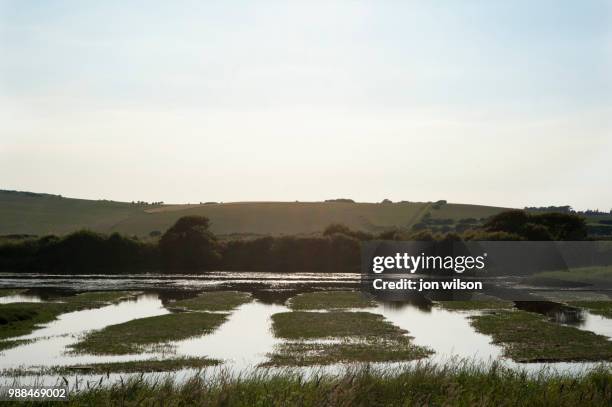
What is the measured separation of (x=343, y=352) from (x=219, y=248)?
103 meters

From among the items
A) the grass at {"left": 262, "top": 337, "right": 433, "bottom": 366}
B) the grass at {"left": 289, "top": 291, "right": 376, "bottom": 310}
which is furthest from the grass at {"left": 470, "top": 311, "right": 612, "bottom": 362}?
the grass at {"left": 289, "top": 291, "right": 376, "bottom": 310}

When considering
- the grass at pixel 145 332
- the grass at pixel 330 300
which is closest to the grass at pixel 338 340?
the grass at pixel 145 332

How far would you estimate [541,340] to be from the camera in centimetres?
4041

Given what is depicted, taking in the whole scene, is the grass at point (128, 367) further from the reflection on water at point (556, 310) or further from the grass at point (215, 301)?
the reflection on water at point (556, 310)

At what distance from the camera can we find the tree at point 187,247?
131 m

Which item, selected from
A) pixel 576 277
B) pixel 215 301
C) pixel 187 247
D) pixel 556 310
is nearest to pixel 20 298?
pixel 215 301

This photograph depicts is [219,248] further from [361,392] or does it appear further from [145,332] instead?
[361,392]

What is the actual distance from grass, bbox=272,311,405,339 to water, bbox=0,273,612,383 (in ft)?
3.43

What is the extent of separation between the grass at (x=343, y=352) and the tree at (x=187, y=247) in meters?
94.7

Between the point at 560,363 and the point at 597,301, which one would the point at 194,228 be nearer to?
the point at 597,301

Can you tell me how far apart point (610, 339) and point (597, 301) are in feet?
82.1

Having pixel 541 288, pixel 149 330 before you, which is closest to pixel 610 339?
pixel 149 330

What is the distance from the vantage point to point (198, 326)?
45.5 meters

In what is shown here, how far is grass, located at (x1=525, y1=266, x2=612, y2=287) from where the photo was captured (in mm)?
82688
